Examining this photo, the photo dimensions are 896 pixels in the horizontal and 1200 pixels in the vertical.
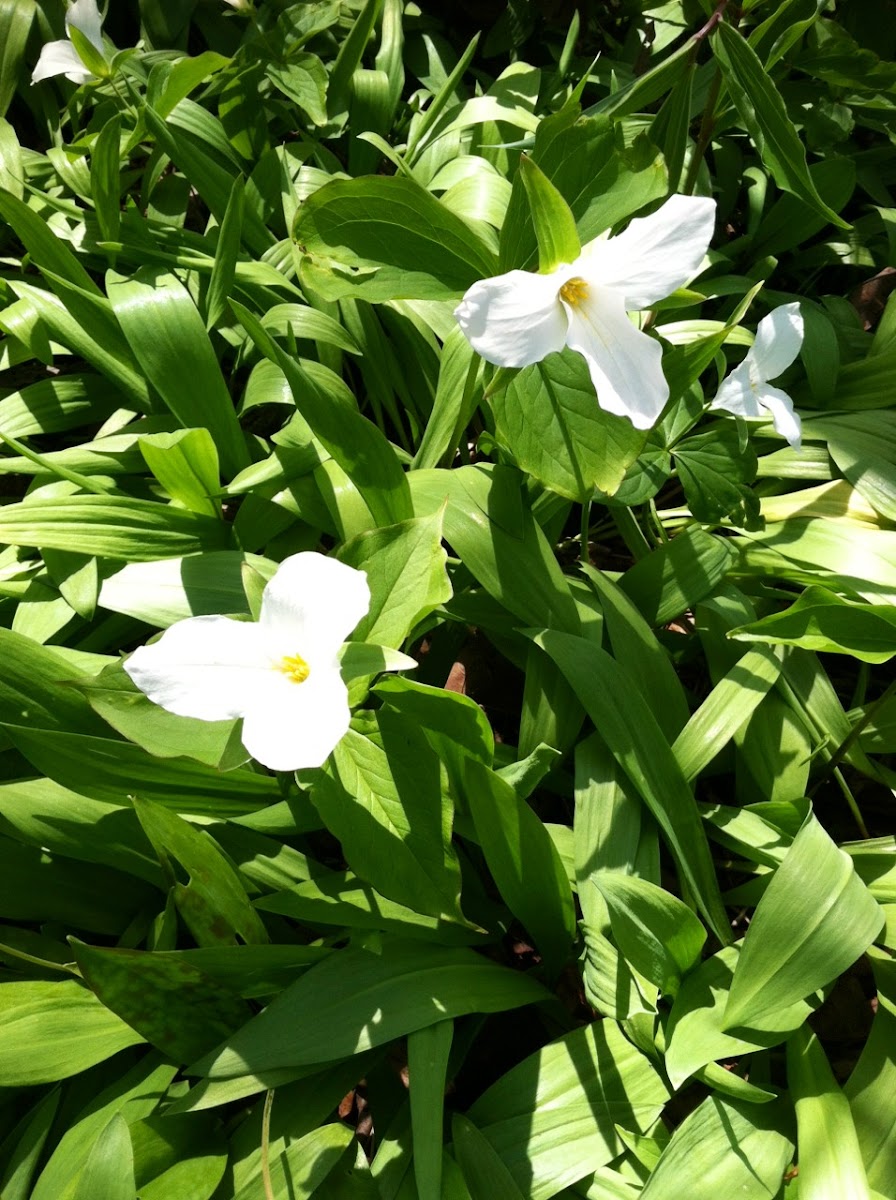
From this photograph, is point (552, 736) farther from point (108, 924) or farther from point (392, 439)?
point (392, 439)

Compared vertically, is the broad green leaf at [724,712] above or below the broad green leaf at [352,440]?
below

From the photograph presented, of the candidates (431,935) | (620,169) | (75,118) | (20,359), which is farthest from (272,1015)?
(75,118)

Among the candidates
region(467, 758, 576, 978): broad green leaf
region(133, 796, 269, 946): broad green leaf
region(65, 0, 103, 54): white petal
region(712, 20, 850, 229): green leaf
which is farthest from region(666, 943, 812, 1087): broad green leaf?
region(65, 0, 103, 54): white petal

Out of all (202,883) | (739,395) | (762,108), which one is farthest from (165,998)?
(762,108)

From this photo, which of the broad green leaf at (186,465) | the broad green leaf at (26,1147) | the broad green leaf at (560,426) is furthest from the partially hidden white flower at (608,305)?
the broad green leaf at (26,1147)

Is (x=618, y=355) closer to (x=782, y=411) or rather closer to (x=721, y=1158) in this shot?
(x=782, y=411)

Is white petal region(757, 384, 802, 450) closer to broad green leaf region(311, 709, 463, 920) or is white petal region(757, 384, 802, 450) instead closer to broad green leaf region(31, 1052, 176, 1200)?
broad green leaf region(311, 709, 463, 920)

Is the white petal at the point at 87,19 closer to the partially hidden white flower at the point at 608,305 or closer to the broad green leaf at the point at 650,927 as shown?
the partially hidden white flower at the point at 608,305
